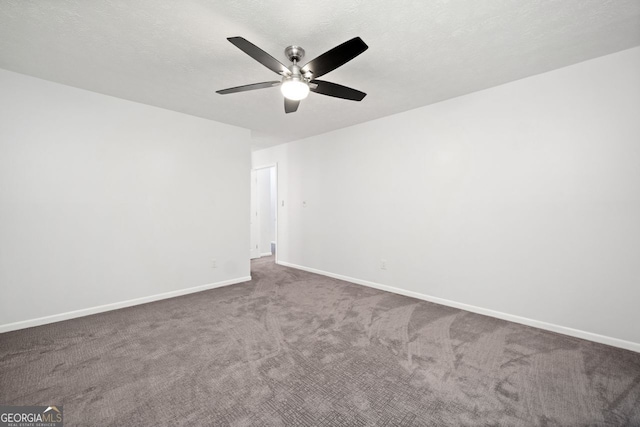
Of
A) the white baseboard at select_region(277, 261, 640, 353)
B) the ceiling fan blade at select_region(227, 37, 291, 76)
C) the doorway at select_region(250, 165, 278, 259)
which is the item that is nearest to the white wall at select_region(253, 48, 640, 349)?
the white baseboard at select_region(277, 261, 640, 353)

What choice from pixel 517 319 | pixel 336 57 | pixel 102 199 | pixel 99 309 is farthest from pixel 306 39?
pixel 99 309

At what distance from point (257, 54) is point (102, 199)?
280cm

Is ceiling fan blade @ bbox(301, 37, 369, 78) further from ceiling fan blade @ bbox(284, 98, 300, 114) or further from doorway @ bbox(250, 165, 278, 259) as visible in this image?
doorway @ bbox(250, 165, 278, 259)

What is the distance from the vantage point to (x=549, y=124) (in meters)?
2.61

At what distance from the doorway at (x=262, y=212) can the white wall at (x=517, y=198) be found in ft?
9.55

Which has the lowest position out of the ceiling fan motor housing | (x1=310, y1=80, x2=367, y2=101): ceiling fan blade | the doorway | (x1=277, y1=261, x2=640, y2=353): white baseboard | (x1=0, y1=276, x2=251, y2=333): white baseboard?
(x1=0, y1=276, x2=251, y2=333): white baseboard

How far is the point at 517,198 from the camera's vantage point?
2.80 meters

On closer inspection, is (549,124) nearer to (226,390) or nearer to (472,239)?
(472,239)

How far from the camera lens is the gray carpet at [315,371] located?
1.56 metres

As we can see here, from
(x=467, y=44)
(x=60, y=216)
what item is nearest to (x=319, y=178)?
(x=467, y=44)

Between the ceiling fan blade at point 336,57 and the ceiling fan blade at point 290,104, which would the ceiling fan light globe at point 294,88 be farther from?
the ceiling fan blade at point 290,104

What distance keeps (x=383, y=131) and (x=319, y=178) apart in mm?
1495

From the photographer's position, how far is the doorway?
6375 mm

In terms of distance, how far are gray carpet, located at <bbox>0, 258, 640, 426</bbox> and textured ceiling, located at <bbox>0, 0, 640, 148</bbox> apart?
260cm
